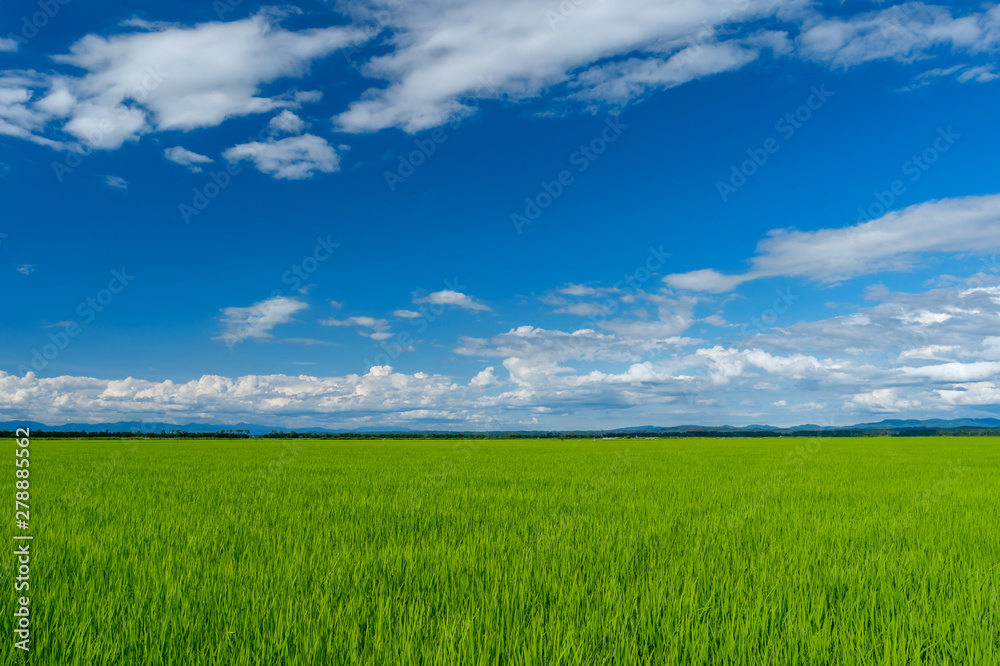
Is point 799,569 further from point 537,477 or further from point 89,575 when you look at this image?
point 537,477

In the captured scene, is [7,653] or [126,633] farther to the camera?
[126,633]

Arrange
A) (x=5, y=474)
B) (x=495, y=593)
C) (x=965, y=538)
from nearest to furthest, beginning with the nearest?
(x=495, y=593)
(x=965, y=538)
(x=5, y=474)

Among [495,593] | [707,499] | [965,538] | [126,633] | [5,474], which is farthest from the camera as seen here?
[5,474]

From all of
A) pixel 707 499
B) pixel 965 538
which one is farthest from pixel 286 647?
pixel 707 499

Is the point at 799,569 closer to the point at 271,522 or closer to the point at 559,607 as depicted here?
the point at 559,607

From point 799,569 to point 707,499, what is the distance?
5880mm

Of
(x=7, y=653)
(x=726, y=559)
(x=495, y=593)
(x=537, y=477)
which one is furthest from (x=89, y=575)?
(x=537, y=477)

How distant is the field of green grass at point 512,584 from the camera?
3777 millimetres

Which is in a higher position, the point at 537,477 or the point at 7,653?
the point at 7,653

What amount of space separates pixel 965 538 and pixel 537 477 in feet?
36.8

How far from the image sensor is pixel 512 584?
5047 millimetres

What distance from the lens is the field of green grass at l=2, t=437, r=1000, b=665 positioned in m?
3.78

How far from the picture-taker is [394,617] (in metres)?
4.33

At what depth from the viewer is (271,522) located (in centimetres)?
865
